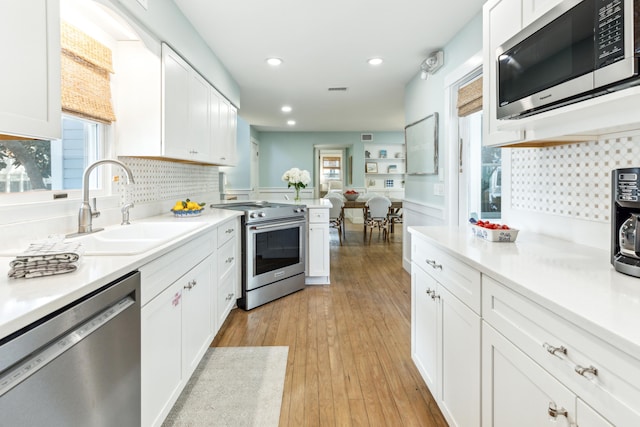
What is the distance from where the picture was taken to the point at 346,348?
246 cm

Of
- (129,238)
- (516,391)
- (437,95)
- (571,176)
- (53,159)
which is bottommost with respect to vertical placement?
(516,391)

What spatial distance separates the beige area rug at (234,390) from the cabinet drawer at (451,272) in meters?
1.05

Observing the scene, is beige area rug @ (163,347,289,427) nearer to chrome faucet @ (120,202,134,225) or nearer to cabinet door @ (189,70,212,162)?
chrome faucet @ (120,202,134,225)

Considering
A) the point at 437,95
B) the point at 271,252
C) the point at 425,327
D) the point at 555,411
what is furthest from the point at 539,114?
the point at 271,252

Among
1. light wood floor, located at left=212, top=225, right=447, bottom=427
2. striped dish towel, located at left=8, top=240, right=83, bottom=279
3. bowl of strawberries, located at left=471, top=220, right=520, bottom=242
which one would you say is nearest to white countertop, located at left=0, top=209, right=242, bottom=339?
striped dish towel, located at left=8, top=240, right=83, bottom=279

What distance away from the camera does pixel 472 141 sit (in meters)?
3.17

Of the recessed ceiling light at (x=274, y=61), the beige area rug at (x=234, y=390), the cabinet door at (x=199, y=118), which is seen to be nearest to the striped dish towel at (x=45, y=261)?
the beige area rug at (x=234, y=390)

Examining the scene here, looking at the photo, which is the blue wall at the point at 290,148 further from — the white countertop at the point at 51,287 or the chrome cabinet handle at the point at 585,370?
the chrome cabinet handle at the point at 585,370

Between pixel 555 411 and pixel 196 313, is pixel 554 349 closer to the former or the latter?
pixel 555 411

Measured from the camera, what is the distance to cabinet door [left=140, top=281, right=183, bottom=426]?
4.45ft

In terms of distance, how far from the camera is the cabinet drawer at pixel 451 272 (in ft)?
4.21

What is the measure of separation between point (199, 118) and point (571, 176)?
8.76 feet

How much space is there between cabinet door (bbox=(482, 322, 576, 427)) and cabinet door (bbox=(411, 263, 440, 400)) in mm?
490

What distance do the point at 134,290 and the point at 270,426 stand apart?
944 mm
